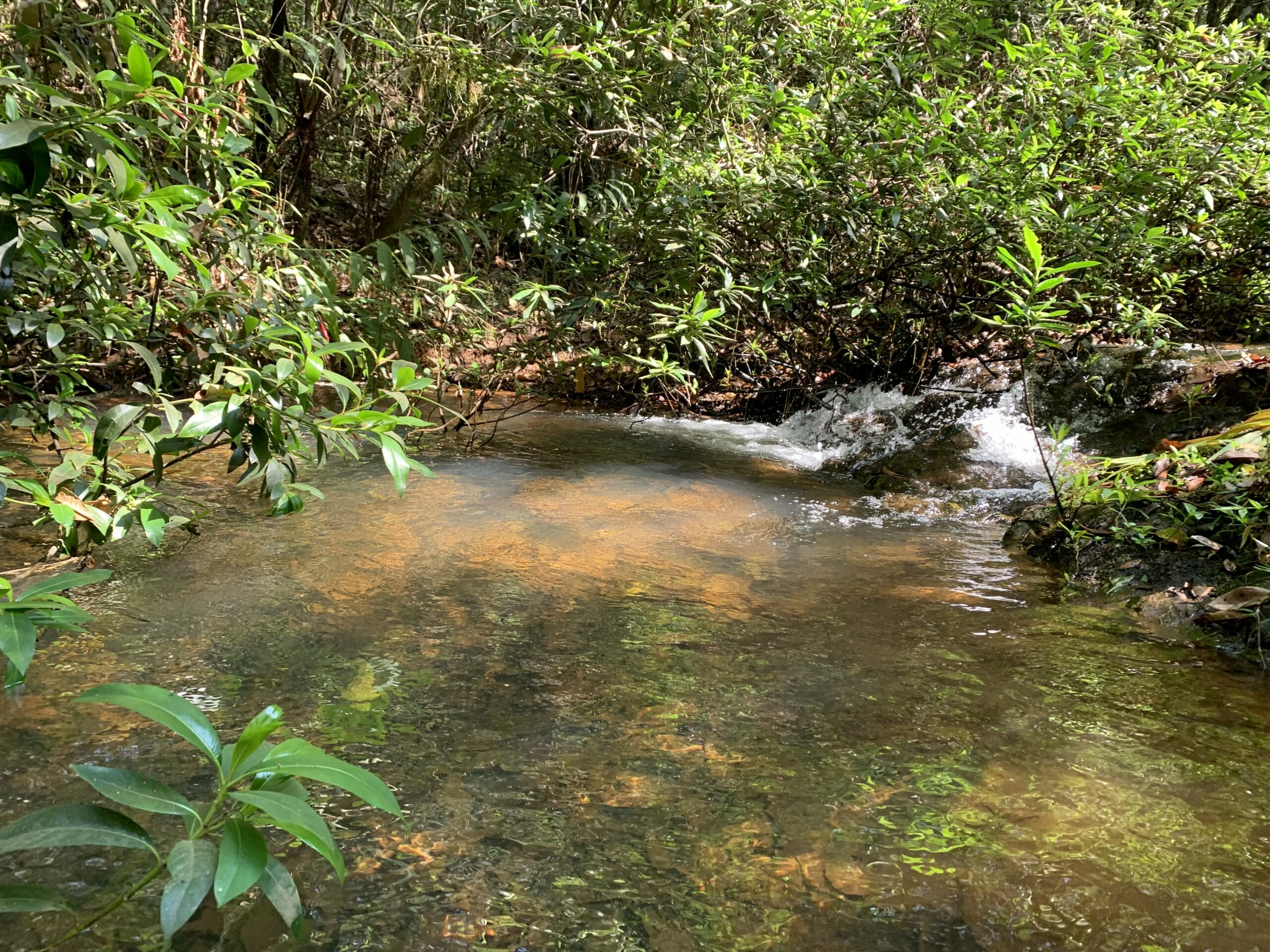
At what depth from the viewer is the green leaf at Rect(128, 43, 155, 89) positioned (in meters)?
1.42

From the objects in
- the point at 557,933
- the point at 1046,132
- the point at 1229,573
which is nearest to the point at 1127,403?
the point at 1046,132

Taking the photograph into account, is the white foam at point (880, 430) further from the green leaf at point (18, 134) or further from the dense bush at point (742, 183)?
the green leaf at point (18, 134)

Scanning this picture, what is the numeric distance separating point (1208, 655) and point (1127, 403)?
125 inches

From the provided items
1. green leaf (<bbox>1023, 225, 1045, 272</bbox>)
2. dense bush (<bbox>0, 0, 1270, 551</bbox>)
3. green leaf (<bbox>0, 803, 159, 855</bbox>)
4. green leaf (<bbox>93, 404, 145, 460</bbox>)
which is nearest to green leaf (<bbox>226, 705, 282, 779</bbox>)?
green leaf (<bbox>0, 803, 159, 855</bbox>)

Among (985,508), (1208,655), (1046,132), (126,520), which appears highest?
(1046,132)

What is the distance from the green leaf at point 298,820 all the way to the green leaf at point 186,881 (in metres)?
0.06

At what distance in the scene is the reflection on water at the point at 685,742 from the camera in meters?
1.37

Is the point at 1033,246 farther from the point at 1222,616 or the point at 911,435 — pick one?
the point at 911,435

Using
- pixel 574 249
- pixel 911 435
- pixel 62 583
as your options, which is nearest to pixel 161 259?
pixel 62 583

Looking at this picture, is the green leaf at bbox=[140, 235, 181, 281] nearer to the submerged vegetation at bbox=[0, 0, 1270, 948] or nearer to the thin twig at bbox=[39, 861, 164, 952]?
the submerged vegetation at bbox=[0, 0, 1270, 948]

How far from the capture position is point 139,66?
144 cm

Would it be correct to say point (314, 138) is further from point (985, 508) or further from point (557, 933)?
point (557, 933)

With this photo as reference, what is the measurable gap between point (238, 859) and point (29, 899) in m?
0.28

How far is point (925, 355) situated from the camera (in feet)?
19.3
